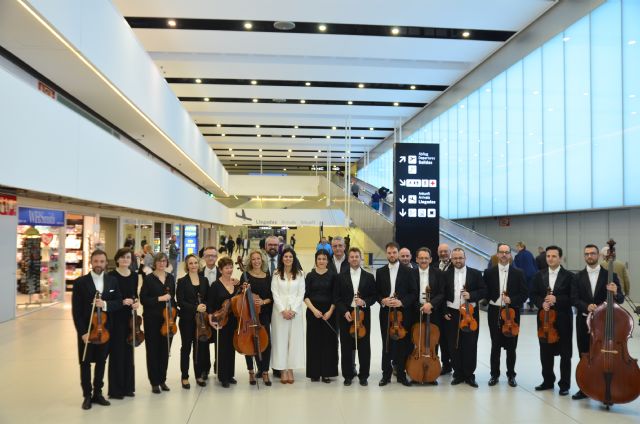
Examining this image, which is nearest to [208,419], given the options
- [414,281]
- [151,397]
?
[151,397]

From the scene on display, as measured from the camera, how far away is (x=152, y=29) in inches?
585

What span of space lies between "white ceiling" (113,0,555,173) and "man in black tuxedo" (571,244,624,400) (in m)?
9.18

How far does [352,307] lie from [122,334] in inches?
101

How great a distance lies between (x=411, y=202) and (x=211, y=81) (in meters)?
11.7

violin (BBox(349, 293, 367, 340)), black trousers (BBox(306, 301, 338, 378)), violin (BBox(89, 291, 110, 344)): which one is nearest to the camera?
violin (BBox(89, 291, 110, 344))

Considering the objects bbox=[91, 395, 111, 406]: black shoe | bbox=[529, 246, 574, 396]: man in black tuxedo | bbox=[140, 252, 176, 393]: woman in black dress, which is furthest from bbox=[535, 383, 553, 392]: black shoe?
bbox=[91, 395, 111, 406]: black shoe

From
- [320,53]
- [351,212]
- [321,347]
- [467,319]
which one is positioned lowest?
[321,347]

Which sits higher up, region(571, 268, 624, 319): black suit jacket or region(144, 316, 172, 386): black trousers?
region(571, 268, 624, 319): black suit jacket

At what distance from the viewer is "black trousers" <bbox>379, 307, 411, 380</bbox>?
617cm

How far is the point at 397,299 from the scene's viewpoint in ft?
19.9

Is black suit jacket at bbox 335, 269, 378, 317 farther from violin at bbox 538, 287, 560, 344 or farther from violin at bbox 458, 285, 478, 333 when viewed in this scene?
violin at bbox 538, 287, 560, 344

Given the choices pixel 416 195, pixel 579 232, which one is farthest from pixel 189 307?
pixel 579 232

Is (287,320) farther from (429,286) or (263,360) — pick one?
(429,286)

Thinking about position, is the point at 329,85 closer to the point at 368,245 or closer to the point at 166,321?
the point at 368,245
